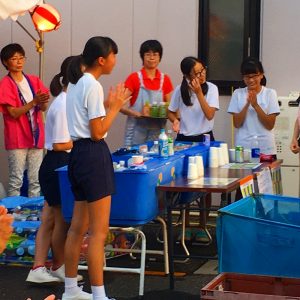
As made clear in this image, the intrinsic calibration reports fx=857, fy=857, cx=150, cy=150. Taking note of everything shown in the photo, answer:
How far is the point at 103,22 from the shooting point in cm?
1056

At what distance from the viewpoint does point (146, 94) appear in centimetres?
933

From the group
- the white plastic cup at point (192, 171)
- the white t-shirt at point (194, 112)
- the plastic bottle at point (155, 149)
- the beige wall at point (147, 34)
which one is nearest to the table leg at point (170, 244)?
the white plastic cup at point (192, 171)

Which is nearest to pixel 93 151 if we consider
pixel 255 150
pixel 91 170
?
pixel 91 170

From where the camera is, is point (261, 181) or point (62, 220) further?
point (261, 181)

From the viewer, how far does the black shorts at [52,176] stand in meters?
7.02

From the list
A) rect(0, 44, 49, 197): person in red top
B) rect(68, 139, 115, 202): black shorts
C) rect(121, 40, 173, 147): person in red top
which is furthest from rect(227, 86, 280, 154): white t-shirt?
rect(68, 139, 115, 202): black shorts

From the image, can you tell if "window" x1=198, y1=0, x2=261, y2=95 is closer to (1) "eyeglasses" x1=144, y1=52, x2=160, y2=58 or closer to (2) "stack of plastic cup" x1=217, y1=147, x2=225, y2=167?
(1) "eyeglasses" x1=144, y1=52, x2=160, y2=58

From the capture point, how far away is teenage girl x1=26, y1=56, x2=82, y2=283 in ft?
23.0

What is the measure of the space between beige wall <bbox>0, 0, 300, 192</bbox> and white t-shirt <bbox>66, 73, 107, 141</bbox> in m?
4.32

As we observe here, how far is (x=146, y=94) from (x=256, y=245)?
4140 mm

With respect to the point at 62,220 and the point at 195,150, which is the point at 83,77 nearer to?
the point at 62,220

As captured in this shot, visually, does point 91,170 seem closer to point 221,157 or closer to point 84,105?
point 84,105

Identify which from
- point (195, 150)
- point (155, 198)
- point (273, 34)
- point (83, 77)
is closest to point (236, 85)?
point (273, 34)

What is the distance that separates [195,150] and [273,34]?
2.54m
